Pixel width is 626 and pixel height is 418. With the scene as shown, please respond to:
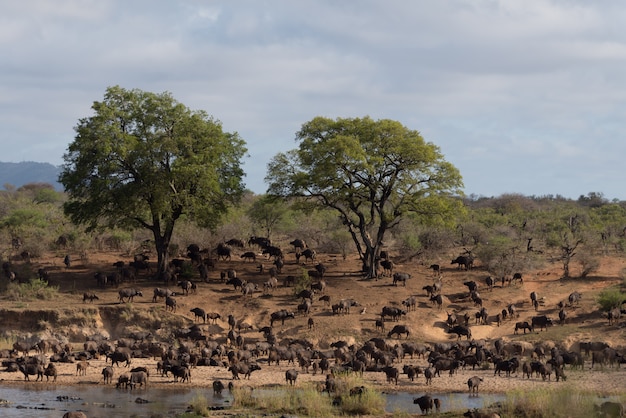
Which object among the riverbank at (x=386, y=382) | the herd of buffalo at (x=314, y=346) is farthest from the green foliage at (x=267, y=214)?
the riverbank at (x=386, y=382)

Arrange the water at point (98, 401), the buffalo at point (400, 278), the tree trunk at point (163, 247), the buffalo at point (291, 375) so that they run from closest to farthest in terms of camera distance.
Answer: the water at point (98, 401)
the buffalo at point (291, 375)
the buffalo at point (400, 278)
the tree trunk at point (163, 247)

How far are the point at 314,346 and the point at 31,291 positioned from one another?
49.6 feet

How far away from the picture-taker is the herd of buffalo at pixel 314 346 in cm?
3147

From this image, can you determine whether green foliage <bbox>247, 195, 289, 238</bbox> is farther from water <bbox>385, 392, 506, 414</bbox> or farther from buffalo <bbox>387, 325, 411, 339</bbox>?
water <bbox>385, 392, 506, 414</bbox>

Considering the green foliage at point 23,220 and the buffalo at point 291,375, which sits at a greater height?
the green foliage at point 23,220

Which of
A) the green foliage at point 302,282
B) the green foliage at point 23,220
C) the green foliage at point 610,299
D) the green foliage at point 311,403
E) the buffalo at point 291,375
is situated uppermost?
the green foliage at point 23,220

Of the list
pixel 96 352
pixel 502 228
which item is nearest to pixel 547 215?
pixel 502 228

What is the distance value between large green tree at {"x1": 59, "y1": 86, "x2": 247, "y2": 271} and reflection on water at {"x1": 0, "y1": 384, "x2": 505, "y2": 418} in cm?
1668

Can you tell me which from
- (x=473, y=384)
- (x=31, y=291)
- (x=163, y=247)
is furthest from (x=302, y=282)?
(x=473, y=384)

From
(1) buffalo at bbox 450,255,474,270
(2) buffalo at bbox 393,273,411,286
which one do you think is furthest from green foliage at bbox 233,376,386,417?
(1) buffalo at bbox 450,255,474,270

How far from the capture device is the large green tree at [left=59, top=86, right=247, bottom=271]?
45.5 metres

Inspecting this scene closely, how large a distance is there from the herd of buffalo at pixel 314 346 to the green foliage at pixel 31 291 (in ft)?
6.05

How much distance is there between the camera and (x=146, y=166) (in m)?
46.1

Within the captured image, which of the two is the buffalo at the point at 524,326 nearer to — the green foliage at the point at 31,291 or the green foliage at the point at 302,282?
the green foliage at the point at 302,282
